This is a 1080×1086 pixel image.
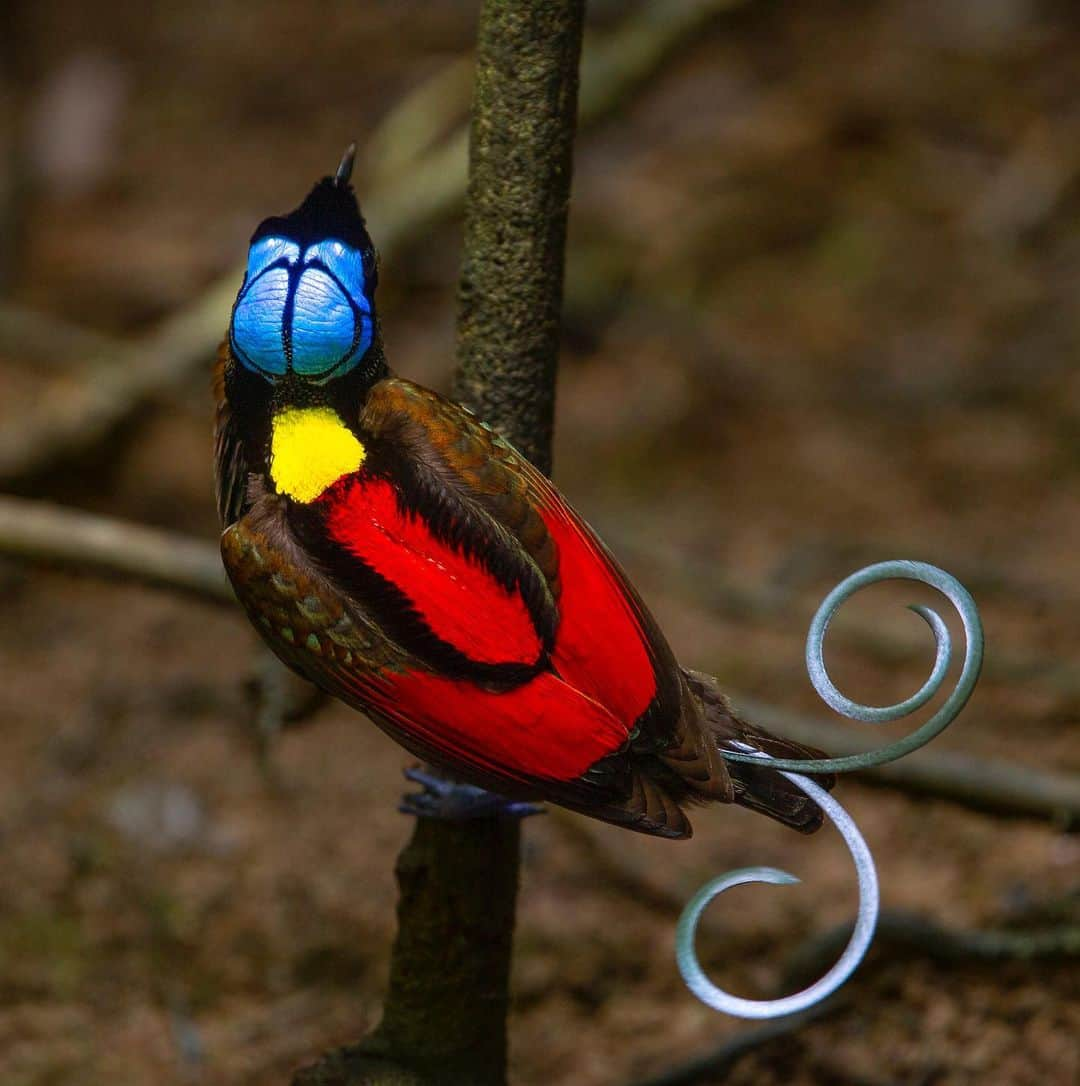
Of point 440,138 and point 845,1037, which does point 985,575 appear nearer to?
point 845,1037

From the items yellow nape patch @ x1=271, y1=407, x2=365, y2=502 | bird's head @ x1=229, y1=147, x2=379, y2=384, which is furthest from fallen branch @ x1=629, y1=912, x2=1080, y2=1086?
bird's head @ x1=229, y1=147, x2=379, y2=384

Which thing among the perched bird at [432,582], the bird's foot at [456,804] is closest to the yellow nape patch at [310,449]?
the perched bird at [432,582]

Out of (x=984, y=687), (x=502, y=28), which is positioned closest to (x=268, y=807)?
(x=984, y=687)

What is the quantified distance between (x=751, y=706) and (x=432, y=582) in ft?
4.00

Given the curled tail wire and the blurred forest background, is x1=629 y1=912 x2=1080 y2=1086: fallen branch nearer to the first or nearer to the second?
the blurred forest background

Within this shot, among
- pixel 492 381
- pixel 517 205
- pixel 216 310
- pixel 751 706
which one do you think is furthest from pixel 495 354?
pixel 216 310

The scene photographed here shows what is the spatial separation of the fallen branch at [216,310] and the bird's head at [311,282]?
7.43ft

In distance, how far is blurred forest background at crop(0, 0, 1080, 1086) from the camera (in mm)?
2482

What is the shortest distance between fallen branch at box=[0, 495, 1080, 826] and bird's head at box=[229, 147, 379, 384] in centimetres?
121

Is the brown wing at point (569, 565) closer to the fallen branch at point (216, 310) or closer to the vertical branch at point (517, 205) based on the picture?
the vertical branch at point (517, 205)

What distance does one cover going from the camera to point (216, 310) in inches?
142

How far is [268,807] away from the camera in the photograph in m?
2.93

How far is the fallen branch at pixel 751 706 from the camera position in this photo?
2.35m

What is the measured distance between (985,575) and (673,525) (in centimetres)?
93
